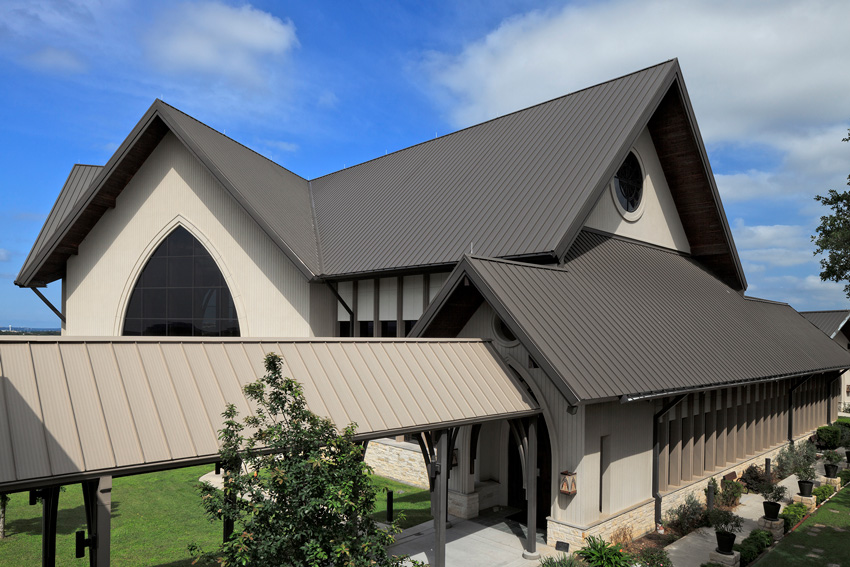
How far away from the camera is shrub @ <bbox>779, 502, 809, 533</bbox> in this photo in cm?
1406

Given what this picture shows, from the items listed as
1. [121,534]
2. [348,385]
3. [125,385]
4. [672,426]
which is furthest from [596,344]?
[121,534]

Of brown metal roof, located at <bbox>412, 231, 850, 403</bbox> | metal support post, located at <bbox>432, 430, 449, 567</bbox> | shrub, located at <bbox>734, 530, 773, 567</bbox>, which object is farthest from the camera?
shrub, located at <bbox>734, 530, 773, 567</bbox>

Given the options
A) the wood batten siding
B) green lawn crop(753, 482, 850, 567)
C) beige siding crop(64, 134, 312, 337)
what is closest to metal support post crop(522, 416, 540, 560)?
the wood batten siding

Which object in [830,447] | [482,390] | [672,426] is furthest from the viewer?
[830,447]

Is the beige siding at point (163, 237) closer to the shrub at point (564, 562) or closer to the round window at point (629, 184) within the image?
the round window at point (629, 184)

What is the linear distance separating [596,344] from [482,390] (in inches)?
110

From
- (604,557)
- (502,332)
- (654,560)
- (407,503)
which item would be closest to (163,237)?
(407,503)

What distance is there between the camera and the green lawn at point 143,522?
12.2m

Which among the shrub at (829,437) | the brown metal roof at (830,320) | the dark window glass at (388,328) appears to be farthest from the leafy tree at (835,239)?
the dark window glass at (388,328)

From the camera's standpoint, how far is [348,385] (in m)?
9.99

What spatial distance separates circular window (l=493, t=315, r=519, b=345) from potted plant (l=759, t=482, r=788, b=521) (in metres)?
7.04

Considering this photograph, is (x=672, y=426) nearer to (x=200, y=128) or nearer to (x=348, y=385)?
(x=348, y=385)

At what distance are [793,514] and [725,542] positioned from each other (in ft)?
14.3

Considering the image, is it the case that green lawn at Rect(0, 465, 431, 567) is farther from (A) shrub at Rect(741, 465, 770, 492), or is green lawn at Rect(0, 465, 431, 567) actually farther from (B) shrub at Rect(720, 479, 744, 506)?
(A) shrub at Rect(741, 465, 770, 492)
